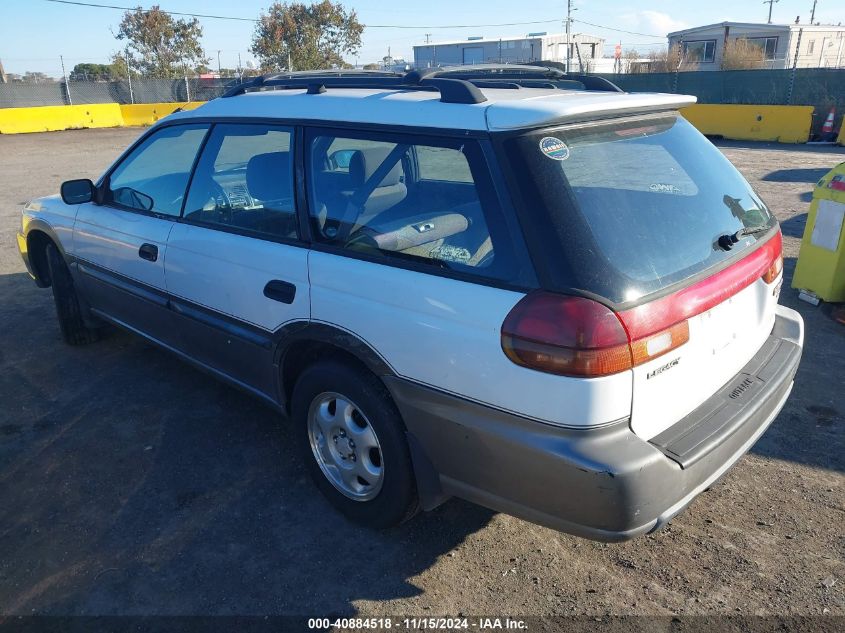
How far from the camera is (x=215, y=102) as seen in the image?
12.3 ft

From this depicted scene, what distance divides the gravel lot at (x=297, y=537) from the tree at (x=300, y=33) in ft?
148

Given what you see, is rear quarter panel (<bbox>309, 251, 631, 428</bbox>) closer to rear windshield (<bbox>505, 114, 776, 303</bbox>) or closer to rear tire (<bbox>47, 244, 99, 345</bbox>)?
rear windshield (<bbox>505, 114, 776, 303</bbox>)

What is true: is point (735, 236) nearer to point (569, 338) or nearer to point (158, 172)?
point (569, 338)

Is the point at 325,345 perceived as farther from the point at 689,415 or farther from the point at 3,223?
the point at 3,223

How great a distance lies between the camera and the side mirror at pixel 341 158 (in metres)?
3.00

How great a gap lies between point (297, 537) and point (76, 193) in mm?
2912

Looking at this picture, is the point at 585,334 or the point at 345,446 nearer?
the point at 585,334

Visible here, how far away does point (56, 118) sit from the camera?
25344mm

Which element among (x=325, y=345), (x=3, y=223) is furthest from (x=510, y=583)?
(x=3, y=223)

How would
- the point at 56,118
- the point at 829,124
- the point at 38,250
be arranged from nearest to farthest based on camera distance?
the point at 38,250 < the point at 829,124 < the point at 56,118

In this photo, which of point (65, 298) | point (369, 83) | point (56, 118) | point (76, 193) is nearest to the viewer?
point (369, 83)

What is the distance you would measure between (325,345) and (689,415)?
1542 mm

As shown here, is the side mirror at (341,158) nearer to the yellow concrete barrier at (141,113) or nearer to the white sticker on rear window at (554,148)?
the white sticker on rear window at (554,148)

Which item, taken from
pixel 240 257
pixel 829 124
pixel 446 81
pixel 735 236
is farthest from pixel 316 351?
pixel 829 124
